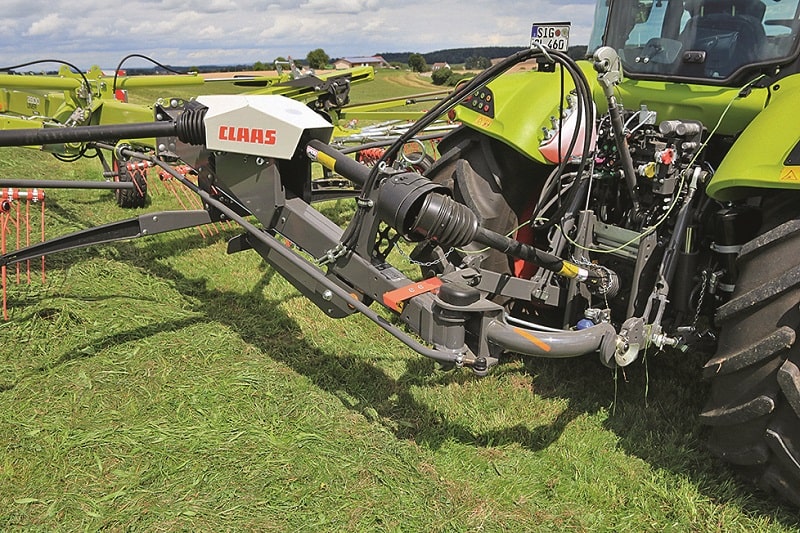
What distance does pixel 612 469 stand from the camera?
9.05 ft

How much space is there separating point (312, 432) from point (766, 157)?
2.09 meters

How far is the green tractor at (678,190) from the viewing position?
221 centimetres

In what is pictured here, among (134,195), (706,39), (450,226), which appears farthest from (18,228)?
(706,39)

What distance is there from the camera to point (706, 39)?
112 inches

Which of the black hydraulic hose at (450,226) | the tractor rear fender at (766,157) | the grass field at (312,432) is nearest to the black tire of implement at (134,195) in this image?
the grass field at (312,432)

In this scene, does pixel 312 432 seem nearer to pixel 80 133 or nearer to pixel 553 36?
pixel 80 133

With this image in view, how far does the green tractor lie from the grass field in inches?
15.9

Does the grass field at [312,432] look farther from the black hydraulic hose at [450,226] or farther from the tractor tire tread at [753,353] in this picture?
the black hydraulic hose at [450,226]

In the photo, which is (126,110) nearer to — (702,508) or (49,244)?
(49,244)

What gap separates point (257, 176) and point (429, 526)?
1.65 meters

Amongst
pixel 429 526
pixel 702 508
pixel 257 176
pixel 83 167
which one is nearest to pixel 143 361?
pixel 257 176

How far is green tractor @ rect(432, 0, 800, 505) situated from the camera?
7.23 ft

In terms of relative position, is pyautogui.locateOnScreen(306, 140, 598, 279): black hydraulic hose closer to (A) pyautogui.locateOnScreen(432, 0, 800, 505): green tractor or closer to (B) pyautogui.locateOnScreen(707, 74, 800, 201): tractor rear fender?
(A) pyautogui.locateOnScreen(432, 0, 800, 505): green tractor

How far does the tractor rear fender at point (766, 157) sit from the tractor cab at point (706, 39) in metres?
0.35
